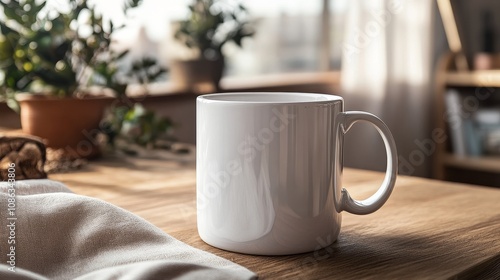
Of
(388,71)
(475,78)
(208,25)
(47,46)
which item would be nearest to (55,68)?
(47,46)

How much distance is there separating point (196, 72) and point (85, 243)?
1778 millimetres

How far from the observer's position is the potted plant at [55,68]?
1.06m

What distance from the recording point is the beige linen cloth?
0.53 metres

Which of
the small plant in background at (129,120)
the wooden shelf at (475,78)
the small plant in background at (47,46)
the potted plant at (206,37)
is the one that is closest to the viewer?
the small plant in background at (47,46)

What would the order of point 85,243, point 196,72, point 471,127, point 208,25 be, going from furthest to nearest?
point 471,127 < point 196,72 < point 208,25 < point 85,243

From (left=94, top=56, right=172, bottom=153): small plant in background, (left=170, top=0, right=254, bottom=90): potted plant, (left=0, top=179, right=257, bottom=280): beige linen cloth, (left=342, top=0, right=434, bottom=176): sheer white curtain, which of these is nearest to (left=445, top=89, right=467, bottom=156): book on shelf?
(left=342, top=0, right=434, bottom=176): sheer white curtain

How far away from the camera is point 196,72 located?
7.55 feet

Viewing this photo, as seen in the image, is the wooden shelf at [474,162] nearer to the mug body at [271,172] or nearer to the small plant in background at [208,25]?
Result: the small plant in background at [208,25]

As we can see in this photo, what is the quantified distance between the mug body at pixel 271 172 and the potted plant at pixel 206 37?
143cm

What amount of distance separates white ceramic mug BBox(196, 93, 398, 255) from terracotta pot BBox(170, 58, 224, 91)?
1.70 m

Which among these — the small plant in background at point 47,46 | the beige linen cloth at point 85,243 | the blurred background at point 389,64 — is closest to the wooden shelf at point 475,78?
the blurred background at point 389,64

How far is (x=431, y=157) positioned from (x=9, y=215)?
2660 millimetres

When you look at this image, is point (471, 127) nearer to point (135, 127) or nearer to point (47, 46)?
point (135, 127)

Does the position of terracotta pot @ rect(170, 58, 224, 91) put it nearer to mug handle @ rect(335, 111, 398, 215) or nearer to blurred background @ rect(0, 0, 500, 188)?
blurred background @ rect(0, 0, 500, 188)
